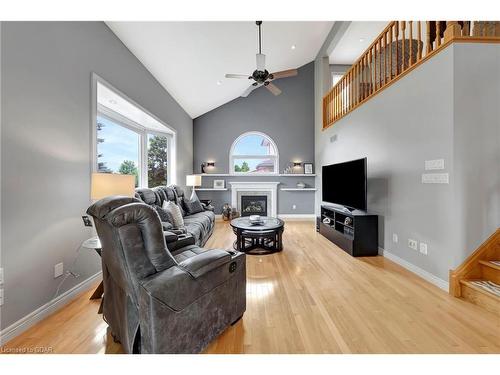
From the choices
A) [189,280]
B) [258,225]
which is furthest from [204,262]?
[258,225]

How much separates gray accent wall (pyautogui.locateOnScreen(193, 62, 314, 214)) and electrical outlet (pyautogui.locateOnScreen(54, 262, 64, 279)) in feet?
15.4

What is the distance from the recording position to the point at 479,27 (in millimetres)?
2459

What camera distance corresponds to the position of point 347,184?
12.4 ft

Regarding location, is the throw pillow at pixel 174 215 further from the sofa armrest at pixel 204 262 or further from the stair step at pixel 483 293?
the stair step at pixel 483 293

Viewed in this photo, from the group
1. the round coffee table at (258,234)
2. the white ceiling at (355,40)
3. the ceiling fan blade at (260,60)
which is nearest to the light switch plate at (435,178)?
the round coffee table at (258,234)

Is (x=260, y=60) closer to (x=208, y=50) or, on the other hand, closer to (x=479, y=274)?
(x=208, y=50)

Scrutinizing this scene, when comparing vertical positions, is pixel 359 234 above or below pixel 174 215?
below

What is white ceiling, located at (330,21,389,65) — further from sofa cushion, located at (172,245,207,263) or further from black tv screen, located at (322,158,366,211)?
sofa cushion, located at (172,245,207,263)

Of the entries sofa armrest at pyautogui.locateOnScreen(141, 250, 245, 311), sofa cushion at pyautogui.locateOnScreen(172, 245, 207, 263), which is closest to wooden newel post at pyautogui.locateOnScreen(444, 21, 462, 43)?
sofa armrest at pyautogui.locateOnScreen(141, 250, 245, 311)

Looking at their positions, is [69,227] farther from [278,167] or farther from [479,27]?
[278,167]

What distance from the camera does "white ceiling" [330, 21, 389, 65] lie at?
4.71m

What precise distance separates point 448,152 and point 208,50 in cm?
380

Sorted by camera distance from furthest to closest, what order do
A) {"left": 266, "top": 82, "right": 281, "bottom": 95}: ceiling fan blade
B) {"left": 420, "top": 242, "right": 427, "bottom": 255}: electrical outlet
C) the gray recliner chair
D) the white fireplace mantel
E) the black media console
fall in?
the white fireplace mantel < {"left": 266, "top": 82, "right": 281, "bottom": 95}: ceiling fan blade < the black media console < {"left": 420, "top": 242, "right": 427, "bottom": 255}: electrical outlet < the gray recliner chair
